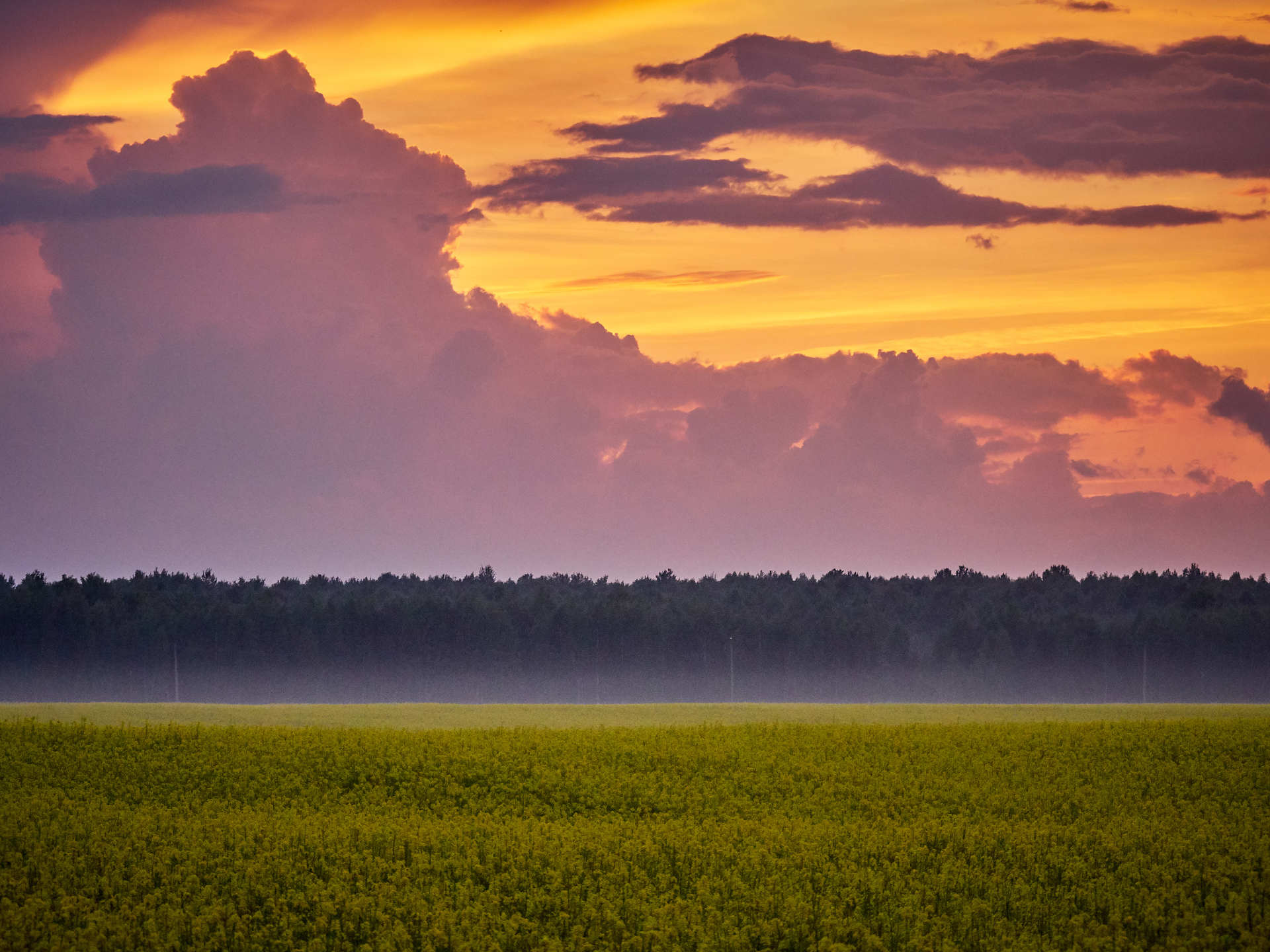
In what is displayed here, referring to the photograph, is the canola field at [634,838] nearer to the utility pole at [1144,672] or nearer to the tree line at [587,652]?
the tree line at [587,652]

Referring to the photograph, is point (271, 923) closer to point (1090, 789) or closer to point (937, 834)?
point (937, 834)

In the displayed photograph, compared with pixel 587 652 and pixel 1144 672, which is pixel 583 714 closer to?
pixel 587 652

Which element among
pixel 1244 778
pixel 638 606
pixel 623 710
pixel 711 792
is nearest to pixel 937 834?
pixel 711 792

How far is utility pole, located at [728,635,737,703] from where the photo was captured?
472 feet

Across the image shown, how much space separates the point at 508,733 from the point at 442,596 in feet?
360

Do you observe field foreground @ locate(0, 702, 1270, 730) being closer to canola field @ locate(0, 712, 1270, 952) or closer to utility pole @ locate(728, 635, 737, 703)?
canola field @ locate(0, 712, 1270, 952)

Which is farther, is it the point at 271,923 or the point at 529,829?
the point at 529,829

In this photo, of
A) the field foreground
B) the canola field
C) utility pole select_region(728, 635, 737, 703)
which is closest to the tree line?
utility pole select_region(728, 635, 737, 703)

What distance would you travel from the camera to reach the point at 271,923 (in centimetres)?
2477

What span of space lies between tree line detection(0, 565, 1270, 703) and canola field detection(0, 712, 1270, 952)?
10048 centimetres

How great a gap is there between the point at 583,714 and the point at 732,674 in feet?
268

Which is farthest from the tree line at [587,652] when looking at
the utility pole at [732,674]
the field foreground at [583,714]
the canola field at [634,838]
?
the canola field at [634,838]

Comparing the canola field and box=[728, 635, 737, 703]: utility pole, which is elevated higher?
the canola field

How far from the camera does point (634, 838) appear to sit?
2973 cm
